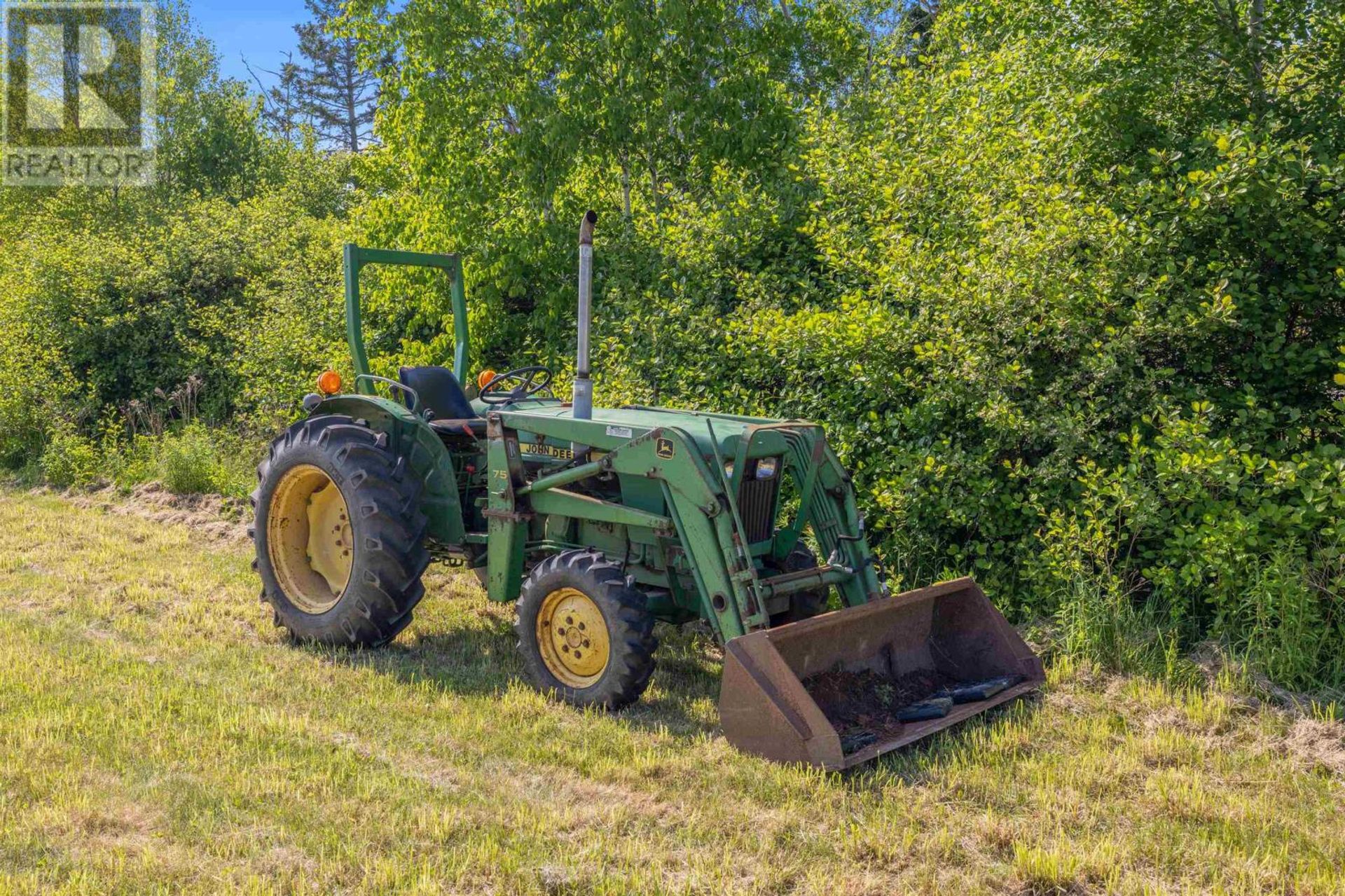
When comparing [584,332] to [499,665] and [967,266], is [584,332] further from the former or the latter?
[967,266]

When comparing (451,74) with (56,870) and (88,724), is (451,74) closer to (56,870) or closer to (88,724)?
(88,724)

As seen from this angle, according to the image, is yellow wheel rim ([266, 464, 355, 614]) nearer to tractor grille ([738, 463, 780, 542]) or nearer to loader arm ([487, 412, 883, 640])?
loader arm ([487, 412, 883, 640])

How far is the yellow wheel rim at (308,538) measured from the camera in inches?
249

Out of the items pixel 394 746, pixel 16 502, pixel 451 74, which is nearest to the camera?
pixel 394 746

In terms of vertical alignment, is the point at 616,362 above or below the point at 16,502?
above

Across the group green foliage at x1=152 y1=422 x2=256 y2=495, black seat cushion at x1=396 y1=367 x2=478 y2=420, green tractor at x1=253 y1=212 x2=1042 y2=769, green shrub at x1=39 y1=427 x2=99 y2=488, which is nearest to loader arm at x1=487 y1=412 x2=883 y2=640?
green tractor at x1=253 y1=212 x2=1042 y2=769

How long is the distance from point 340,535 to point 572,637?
195cm

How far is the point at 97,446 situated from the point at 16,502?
2160mm

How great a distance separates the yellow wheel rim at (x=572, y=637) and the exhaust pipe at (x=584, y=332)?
2.63 ft

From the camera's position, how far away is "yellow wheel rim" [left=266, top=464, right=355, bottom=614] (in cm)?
633

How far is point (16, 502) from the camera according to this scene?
1088 centimetres

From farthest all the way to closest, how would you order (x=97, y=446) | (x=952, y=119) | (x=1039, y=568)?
(x=97, y=446) → (x=952, y=119) → (x=1039, y=568)

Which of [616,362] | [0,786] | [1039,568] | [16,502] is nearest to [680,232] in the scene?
[616,362]

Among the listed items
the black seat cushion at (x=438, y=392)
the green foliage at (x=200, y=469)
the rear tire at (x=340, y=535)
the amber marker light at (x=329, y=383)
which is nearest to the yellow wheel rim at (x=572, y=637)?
the rear tire at (x=340, y=535)
